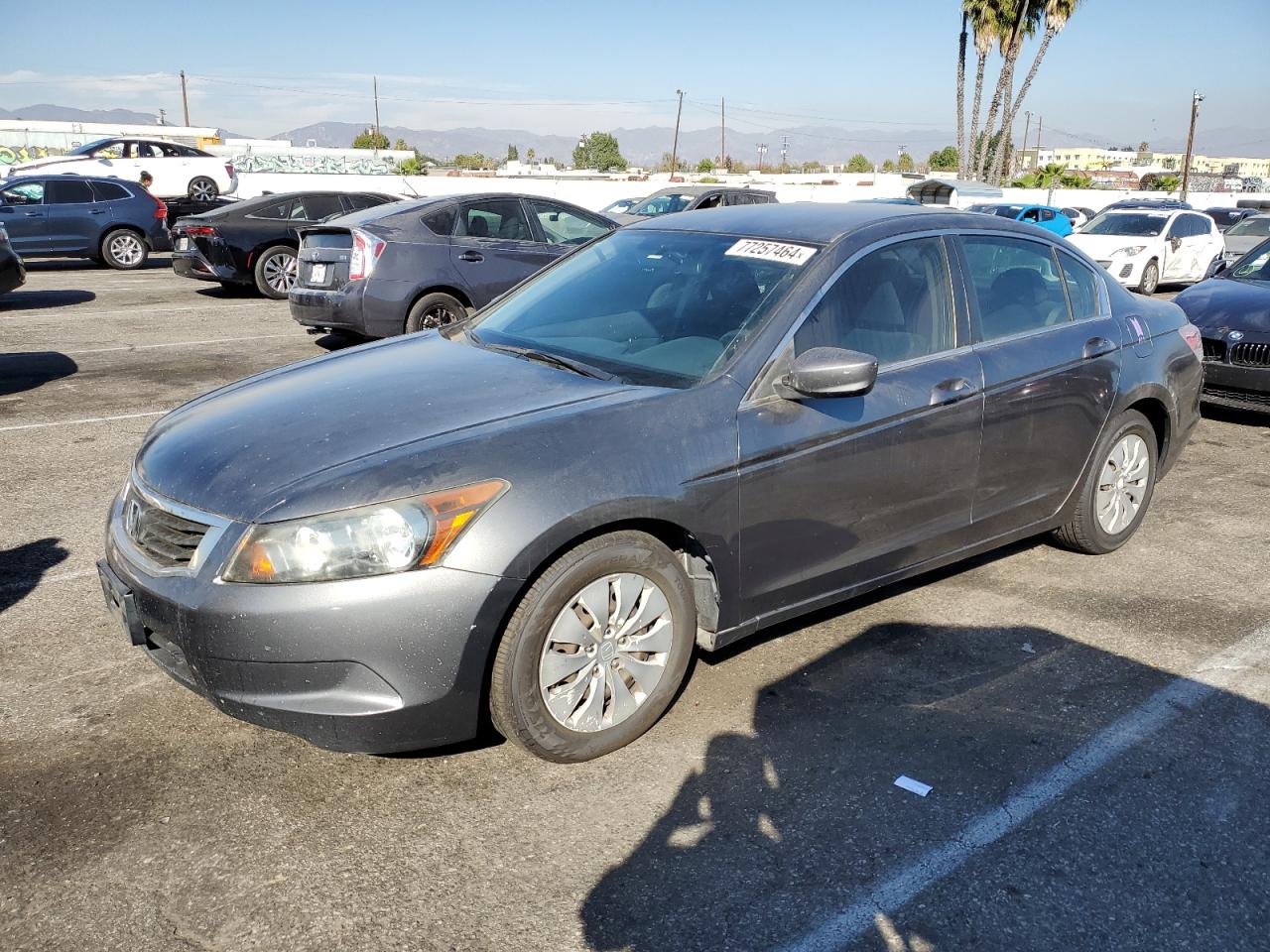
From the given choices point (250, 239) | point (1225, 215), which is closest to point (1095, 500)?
point (250, 239)

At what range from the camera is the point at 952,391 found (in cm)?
409

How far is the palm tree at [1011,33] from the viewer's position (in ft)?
145

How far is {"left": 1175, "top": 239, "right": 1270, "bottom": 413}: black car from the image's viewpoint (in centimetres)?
775

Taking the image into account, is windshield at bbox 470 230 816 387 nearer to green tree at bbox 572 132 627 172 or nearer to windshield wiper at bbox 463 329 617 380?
windshield wiper at bbox 463 329 617 380

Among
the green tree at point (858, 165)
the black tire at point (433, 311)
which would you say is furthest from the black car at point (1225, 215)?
the green tree at point (858, 165)

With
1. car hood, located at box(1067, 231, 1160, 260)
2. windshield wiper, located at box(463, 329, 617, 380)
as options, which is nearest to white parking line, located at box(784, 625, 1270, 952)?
windshield wiper, located at box(463, 329, 617, 380)

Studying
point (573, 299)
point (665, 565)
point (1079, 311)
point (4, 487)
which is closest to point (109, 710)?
point (665, 565)

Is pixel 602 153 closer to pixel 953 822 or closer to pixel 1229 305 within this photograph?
pixel 1229 305

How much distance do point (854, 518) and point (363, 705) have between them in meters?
1.86

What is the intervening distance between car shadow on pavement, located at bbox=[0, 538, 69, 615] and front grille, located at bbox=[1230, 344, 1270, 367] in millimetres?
7811

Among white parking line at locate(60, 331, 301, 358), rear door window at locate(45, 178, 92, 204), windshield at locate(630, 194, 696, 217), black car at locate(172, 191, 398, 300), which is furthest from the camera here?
windshield at locate(630, 194, 696, 217)

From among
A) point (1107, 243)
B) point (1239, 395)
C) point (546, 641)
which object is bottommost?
point (1239, 395)

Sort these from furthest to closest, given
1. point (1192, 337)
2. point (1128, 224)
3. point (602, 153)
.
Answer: point (602, 153)
point (1128, 224)
point (1192, 337)

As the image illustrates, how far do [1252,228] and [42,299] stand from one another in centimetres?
2272
